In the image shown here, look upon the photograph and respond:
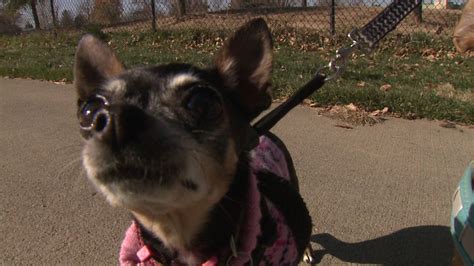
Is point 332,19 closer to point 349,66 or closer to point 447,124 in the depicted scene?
point 349,66

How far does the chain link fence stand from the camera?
11.7 metres

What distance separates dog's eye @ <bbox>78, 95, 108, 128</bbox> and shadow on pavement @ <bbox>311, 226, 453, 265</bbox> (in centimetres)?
198

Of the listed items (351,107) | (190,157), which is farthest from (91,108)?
(351,107)

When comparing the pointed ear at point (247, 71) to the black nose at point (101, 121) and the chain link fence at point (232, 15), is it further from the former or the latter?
the chain link fence at point (232, 15)

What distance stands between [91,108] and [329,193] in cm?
260

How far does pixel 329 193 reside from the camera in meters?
4.05

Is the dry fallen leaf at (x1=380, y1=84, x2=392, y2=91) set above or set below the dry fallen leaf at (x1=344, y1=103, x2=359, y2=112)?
below

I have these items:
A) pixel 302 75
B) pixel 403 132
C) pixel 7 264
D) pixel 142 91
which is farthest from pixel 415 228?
pixel 302 75

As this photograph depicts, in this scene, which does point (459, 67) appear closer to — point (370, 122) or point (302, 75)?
point (302, 75)

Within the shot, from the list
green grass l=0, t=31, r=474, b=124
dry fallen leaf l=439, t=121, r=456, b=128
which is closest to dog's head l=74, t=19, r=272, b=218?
dry fallen leaf l=439, t=121, r=456, b=128

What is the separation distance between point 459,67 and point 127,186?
24.9 ft

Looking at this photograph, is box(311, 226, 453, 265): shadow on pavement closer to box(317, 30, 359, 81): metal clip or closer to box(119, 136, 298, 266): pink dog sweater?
box(119, 136, 298, 266): pink dog sweater

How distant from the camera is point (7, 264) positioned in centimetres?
325

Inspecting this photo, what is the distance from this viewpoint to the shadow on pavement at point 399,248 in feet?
10.8
